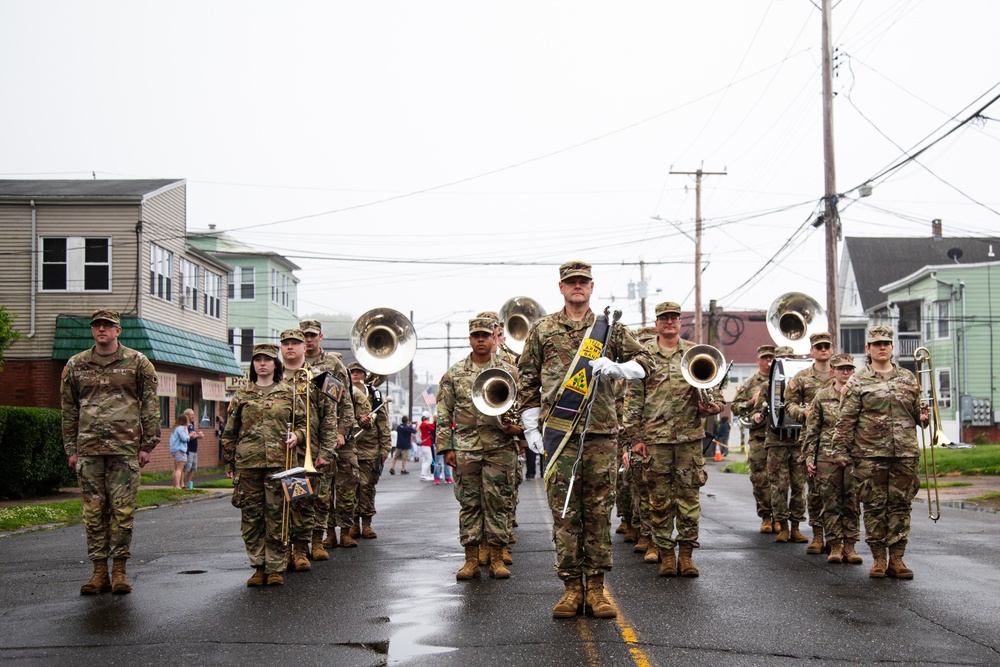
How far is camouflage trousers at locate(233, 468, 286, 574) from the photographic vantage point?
9.78 metres

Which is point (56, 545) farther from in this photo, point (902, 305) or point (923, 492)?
point (902, 305)

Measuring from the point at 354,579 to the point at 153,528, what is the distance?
698 centimetres

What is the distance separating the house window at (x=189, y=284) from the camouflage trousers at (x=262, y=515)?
2954 cm

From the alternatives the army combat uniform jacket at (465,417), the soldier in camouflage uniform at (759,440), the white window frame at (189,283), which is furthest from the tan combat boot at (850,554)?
the white window frame at (189,283)

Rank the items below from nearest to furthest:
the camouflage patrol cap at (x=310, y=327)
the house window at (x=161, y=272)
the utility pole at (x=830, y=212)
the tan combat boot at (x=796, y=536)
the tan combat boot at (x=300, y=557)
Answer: the tan combat boot at (x=300, y=557), the camouflage patrol cap at (x=310, y=327), the tan combat boot at (x=796, y=536), the utility pole at (x=830, y=212), the house window at (x=161, y=272)

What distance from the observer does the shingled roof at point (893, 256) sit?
5866 centimetres

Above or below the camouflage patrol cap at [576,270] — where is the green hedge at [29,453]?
below

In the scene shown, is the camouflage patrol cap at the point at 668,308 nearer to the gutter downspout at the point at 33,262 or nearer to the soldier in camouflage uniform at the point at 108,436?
the soldier in camouflage uniform at the point at 108,436

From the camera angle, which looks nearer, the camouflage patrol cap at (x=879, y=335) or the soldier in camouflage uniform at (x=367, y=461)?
the camouflage patrol cap at (x=879, y=335)

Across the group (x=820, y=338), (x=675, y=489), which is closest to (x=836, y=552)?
(x=675, y=489)

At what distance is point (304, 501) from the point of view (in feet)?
34.8

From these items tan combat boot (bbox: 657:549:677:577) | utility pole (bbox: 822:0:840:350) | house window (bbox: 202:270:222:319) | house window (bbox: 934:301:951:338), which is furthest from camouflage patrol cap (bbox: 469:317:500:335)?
house window (bbox: 934:301:951:338)

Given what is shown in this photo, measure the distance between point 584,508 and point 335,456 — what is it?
4.14m

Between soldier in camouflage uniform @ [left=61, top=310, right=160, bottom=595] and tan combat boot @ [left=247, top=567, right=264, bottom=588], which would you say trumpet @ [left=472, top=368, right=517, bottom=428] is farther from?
soldier in camouflage uniform @ [left=61, top=310, right=160, bottom=595]
